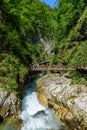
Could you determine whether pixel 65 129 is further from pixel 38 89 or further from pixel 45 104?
pixel 38 89

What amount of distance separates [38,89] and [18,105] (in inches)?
176

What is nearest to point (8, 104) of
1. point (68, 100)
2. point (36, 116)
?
point (36, 116)

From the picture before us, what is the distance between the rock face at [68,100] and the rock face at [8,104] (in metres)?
3.01

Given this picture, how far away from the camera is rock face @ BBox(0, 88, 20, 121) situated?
20.7 metres

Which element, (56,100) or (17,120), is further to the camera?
(56,100)

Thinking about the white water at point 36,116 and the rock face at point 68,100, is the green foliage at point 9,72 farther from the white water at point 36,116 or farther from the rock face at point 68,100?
the rock face at point 68,100

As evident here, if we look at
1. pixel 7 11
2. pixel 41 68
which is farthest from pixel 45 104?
pixel 7 11

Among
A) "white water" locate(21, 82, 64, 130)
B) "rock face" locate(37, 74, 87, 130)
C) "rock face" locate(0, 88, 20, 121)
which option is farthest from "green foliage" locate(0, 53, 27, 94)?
"rock face" locate(37, 74, 87, 130)

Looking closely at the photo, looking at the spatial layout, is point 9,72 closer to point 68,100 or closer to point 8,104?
point 8,104

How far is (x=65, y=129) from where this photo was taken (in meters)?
19.3

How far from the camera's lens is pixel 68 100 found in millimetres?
21281

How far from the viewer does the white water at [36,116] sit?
65.0ft

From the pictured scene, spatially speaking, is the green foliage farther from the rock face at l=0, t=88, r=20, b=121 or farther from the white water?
the white water

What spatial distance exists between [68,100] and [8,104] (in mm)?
4657
